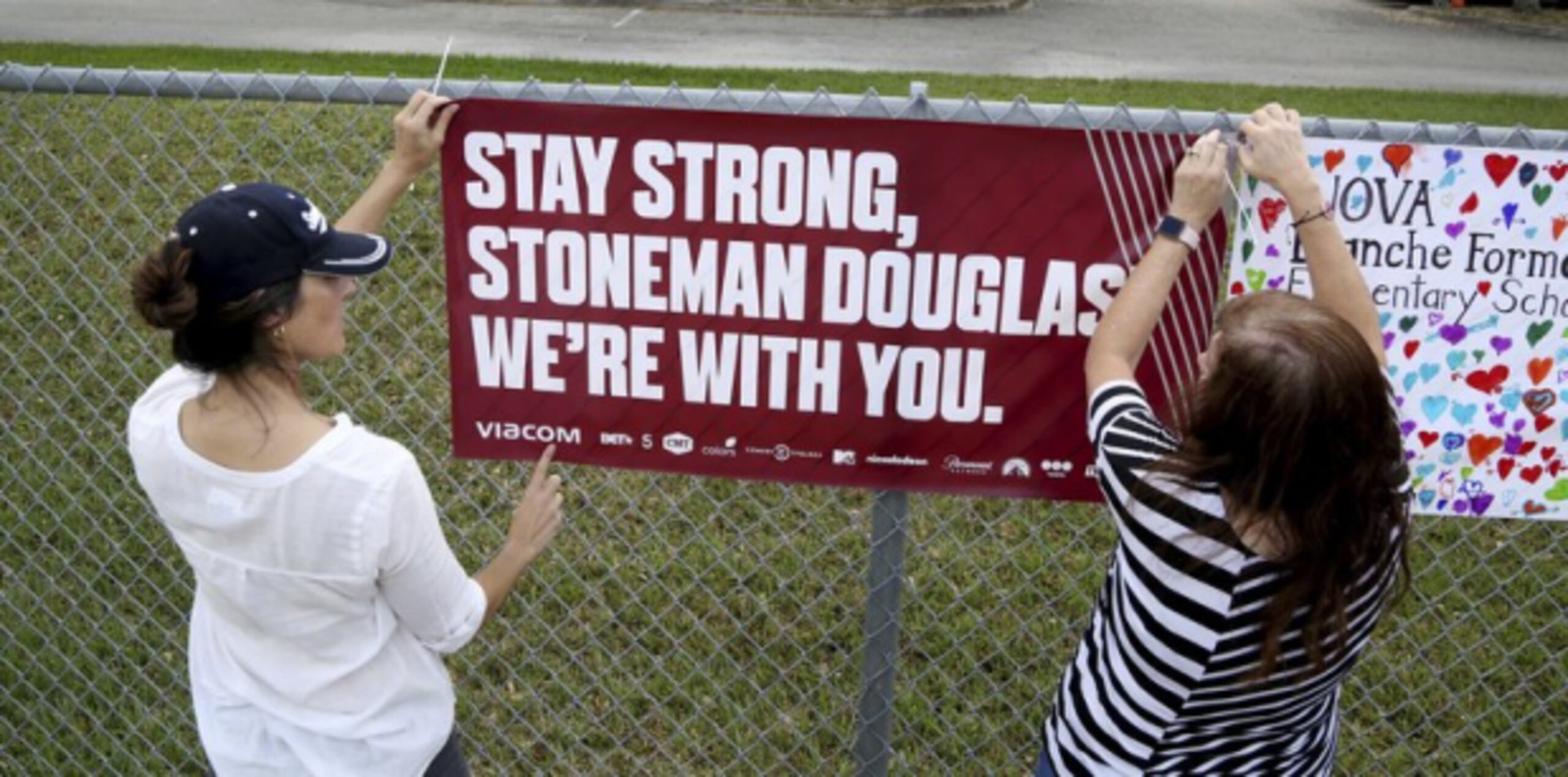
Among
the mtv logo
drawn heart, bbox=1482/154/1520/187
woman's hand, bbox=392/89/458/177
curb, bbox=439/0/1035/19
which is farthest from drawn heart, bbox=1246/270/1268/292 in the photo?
curb, bbox=439/0/1035/19

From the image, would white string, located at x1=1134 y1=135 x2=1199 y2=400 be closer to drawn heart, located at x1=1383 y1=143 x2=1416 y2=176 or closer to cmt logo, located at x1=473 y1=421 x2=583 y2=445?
drawn heart, located at x1=1383 y1=143 x2=1416 y2=176

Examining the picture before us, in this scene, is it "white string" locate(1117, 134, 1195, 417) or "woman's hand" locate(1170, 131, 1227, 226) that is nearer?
"woman's hand" locate(1170, 131, 1227, 226)

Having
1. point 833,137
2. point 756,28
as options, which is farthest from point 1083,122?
point 756,28

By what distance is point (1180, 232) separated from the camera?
8.11 ft

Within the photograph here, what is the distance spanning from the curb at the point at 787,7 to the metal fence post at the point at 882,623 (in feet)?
49.9

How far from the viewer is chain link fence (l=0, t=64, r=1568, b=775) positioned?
401 centimetres

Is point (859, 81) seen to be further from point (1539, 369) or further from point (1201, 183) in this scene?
point (1201, 183)

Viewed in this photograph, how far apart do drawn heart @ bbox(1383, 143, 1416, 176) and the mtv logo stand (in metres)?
1.39

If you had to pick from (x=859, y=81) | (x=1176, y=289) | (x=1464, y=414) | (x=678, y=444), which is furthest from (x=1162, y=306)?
(x=859, y=81)

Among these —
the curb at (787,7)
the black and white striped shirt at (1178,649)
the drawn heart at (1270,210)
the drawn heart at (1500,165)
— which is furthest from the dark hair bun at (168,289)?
the curb at (787,7)

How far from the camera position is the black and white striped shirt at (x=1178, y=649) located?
78.7 inches

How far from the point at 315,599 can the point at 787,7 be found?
16.7 m

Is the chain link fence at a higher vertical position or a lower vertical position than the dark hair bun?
lower

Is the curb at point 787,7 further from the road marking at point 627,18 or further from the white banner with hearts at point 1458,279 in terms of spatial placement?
the white banner with hearts at point 1458,279
